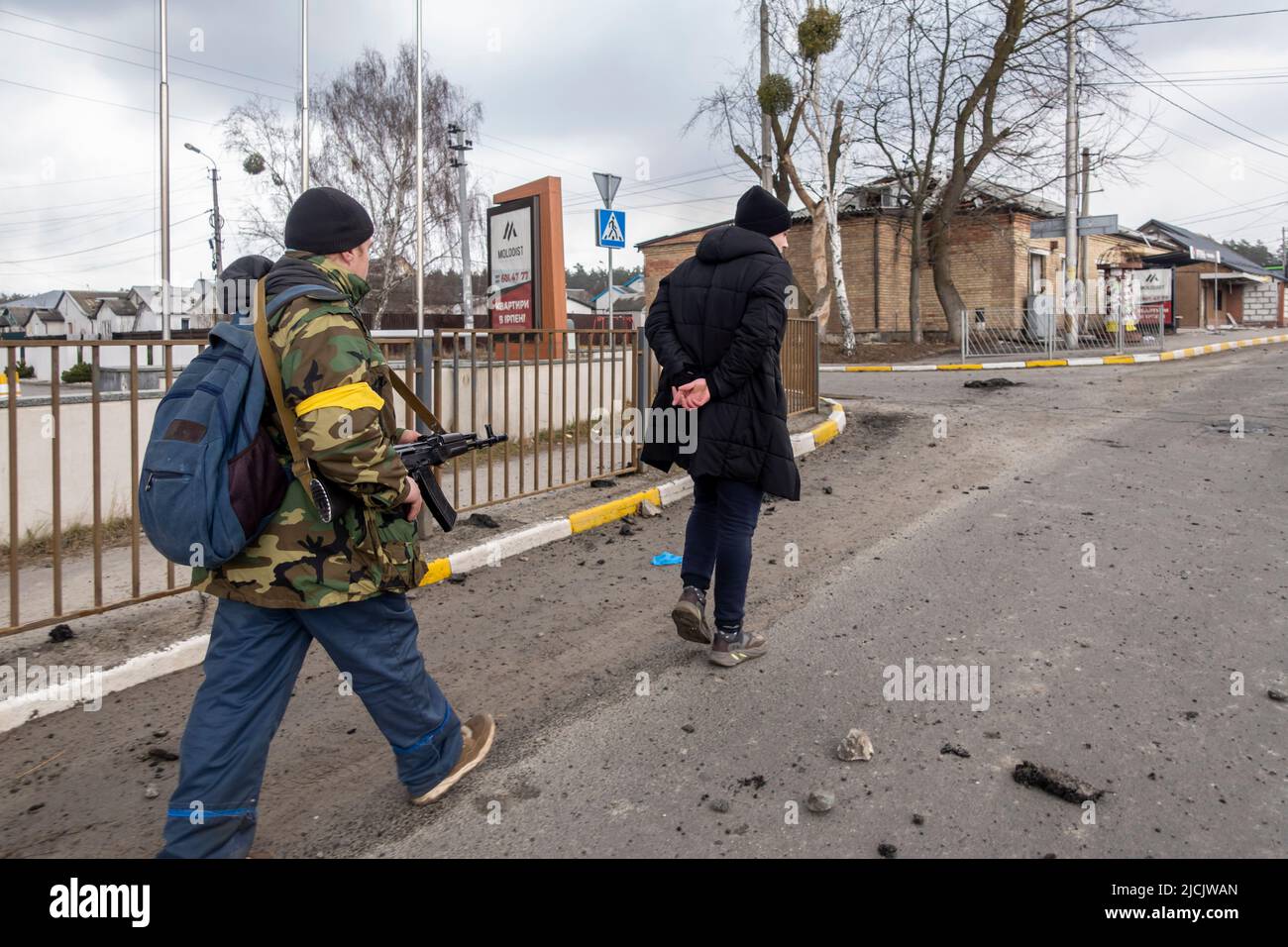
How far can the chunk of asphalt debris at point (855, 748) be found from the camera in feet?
10.4

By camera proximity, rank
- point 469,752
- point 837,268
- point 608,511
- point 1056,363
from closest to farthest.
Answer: point 469,752, point 608,511, point 1056,363, point 837,268

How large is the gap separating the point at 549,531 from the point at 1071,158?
65.8ft

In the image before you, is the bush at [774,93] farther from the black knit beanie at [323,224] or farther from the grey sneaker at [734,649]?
the black knit beanie at [323,224]

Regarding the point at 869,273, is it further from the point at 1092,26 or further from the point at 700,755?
the point at 700,755

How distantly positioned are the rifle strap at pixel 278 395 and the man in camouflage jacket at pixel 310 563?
1 centimetres

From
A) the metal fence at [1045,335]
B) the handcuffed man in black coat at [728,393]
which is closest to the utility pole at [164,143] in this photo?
the handcuffed man in black coat at [728,393]

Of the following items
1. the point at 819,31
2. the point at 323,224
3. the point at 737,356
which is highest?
the point at 819,31

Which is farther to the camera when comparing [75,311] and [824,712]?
[75,311]

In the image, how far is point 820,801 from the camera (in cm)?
287

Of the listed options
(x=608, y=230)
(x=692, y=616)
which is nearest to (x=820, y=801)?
(x=692, y=616)

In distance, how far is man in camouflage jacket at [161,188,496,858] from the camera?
242 centimetres

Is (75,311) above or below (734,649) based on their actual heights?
above

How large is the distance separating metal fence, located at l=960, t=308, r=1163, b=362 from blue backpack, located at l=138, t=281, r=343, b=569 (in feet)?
69.4

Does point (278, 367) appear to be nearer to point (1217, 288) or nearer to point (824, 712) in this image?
point (824, 712)
